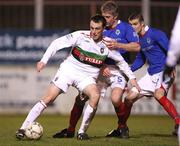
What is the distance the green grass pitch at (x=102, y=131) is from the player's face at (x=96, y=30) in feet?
5.63

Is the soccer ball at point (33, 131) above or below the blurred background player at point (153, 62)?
below

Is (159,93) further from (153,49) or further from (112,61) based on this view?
(112,61)

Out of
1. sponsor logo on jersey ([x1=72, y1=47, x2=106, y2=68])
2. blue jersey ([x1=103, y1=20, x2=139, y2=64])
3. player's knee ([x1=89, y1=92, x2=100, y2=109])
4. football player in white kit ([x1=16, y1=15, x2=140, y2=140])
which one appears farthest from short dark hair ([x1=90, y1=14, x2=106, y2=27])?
player's knee ([x1=89, y1=92, x2=100, y2=109])

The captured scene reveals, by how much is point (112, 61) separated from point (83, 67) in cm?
81

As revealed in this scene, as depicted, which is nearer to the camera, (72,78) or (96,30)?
(96,30)

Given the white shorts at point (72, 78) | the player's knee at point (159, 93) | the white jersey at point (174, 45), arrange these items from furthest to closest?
the player's knee at point (159, 93) → the white shorts at point (72, 78) → the white jersey at point (174, 45)

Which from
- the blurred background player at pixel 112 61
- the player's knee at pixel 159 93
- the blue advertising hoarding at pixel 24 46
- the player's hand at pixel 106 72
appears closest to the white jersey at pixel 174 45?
the blurred background player at pixel 112 61

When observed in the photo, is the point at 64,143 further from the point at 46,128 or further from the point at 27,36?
the point at 27,36

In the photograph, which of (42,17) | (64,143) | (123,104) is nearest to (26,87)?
(42,17)

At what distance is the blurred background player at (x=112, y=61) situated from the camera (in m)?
12.8

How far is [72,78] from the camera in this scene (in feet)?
40.6

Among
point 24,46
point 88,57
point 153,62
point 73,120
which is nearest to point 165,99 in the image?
point 153,62

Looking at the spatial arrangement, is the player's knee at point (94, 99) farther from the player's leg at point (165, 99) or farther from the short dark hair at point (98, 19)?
the player's leg at point (165, 99)

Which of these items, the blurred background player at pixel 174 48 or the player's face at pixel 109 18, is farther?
the player's face at pixel 109 18
